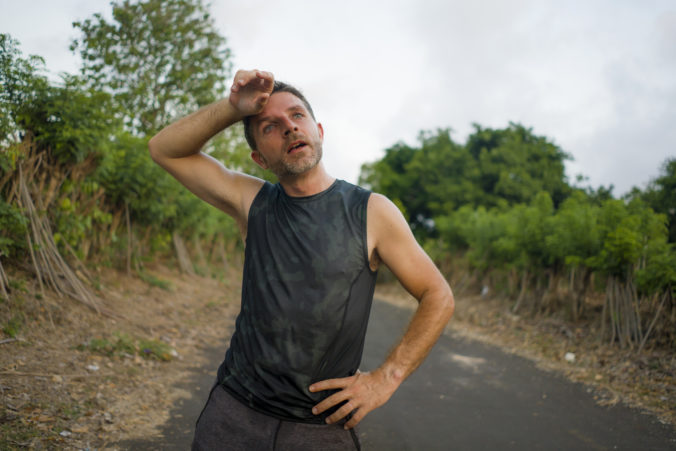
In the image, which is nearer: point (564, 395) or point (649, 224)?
point (564, 395)

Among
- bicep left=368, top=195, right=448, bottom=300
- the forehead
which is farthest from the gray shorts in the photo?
the forehead

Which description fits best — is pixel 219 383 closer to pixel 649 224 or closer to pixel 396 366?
pixel 396 366

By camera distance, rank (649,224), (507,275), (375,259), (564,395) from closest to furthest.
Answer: (375,259), (564,395), (649,224), (507,275)

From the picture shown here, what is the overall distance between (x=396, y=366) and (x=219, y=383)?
0.81m

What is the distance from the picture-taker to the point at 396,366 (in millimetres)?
1917

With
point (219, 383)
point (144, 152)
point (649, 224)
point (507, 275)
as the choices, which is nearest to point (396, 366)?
point (219, 383)

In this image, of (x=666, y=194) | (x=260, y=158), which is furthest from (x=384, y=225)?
(x=666, y=194)

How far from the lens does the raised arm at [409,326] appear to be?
74.2 inches

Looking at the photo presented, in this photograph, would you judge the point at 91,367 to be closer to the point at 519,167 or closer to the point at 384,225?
the point at 384,225

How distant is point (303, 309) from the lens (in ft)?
6.22

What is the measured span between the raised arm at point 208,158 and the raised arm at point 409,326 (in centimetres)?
71

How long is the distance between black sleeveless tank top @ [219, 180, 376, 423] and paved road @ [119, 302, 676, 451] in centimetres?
258

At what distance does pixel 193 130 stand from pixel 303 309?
40.3 inches

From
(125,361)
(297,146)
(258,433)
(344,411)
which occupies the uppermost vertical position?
(297,146)
